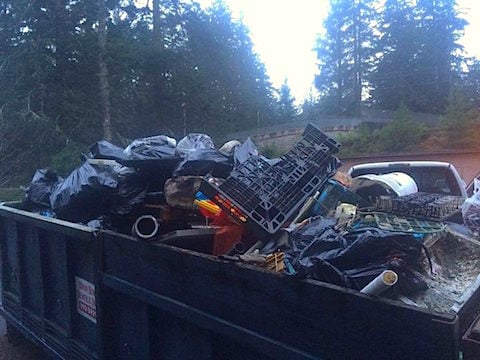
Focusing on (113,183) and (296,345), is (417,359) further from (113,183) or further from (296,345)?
(113,183)

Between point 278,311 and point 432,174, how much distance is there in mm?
4396

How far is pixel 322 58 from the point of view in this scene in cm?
3319

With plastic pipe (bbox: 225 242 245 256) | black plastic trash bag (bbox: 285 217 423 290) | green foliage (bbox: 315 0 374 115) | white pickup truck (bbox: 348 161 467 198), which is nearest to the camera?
black plastic trash bag (bbox: 285 217 423 290)

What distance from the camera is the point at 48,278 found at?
3.27 m

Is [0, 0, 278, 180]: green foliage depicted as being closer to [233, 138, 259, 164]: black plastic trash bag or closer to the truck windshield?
the truck windshield

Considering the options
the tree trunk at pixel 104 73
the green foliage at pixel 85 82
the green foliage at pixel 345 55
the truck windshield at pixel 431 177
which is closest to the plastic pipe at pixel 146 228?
the truck windshield at pixel 431 177

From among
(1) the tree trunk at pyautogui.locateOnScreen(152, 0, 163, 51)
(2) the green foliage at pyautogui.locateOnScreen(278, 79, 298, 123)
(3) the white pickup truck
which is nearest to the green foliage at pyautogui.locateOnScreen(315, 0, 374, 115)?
(2) the green foliage at pyautogui.locateOnScreen(278, 79, 298, 123)

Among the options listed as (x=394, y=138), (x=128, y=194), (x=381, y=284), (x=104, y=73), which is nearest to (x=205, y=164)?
(x=128, y=194)

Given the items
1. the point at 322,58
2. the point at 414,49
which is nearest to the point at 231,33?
the point at 322,58

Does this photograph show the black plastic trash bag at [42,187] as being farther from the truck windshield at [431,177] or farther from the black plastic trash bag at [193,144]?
the truck windshield at [431,177]

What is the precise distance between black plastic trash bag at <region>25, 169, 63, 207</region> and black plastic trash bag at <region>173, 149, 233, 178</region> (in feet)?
5.80

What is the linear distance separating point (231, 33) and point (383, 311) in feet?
101

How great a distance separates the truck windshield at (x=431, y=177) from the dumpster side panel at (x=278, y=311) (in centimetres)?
378

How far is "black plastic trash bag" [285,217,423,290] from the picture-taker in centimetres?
A: 165
